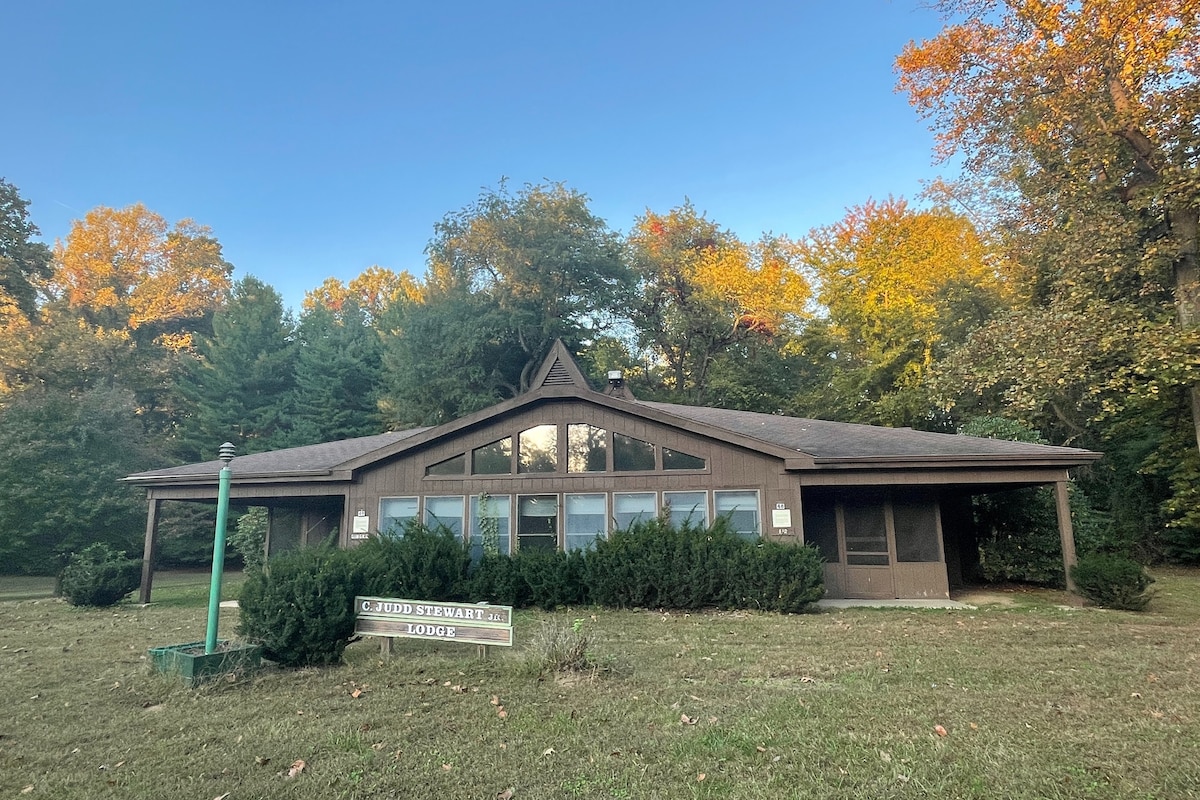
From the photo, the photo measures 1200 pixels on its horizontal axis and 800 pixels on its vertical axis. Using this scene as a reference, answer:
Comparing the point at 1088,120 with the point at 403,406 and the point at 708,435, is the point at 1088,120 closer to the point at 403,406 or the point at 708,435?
the point at 708,435

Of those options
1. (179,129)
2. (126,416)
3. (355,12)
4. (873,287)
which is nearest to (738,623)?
(355,12)

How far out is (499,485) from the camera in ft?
45.3

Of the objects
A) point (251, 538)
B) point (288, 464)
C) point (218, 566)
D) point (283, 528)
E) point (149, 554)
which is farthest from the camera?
point (251, 538)

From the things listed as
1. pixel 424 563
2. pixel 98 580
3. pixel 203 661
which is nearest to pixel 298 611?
pixel 203 661

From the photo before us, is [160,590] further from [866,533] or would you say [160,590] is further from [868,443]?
[868,443]

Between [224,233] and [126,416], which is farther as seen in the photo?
[224,233]

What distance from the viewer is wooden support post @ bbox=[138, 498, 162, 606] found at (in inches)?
557

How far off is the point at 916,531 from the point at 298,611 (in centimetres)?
1121

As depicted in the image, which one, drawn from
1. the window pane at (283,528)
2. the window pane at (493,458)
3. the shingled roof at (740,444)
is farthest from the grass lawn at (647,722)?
the window pane at (283,528)

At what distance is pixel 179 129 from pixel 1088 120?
847 inches

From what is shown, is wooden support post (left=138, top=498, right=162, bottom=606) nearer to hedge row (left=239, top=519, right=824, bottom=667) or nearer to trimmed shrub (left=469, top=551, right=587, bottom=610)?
hedge row (left=239, top=519, right=824, bottom=667)

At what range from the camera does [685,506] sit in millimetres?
13203

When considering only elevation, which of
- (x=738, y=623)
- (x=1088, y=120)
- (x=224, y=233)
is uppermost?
(x=224, y=233)

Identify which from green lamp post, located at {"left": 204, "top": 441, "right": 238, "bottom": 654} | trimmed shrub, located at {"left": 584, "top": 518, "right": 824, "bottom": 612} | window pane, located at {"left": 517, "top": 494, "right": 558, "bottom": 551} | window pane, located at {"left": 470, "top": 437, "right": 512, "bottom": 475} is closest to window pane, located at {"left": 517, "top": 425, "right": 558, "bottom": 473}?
window pane, located at {"left": 470, "top": 437, "right": 512, "bottom": 475}
